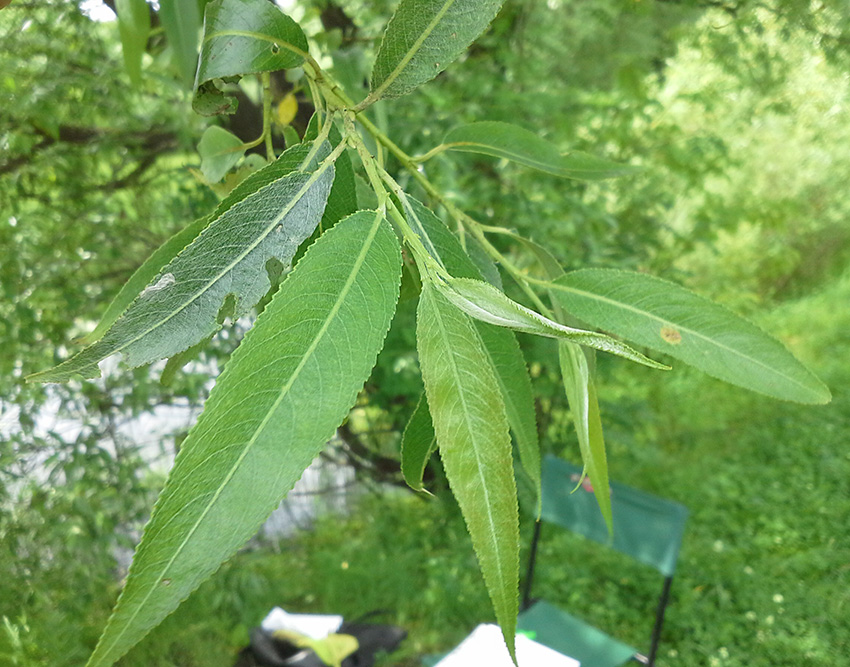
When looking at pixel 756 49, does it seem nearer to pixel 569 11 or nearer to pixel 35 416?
pixel 569 11

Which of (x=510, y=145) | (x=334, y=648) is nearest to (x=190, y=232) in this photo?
(x=510, y=145)

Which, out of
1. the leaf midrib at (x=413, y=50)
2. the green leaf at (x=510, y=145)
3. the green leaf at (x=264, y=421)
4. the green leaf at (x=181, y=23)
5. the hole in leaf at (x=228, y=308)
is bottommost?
the green leaf at (x=264, y=421)


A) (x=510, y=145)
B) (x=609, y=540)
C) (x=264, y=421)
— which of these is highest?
(x=609, y=540)

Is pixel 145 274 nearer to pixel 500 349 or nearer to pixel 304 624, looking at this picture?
pixel 500 349

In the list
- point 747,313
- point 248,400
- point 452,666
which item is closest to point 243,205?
point 248,400

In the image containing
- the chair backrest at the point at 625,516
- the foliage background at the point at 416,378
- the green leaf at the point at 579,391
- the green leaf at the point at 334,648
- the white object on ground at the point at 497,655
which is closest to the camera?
the green leaf at the point at 579,391

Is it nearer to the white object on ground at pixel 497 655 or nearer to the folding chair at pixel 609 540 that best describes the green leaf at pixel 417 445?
the white object on ground at pixel 497 655

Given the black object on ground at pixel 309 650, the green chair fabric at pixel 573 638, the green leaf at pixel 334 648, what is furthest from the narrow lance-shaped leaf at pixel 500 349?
the black object on ground at pixel 309 650
